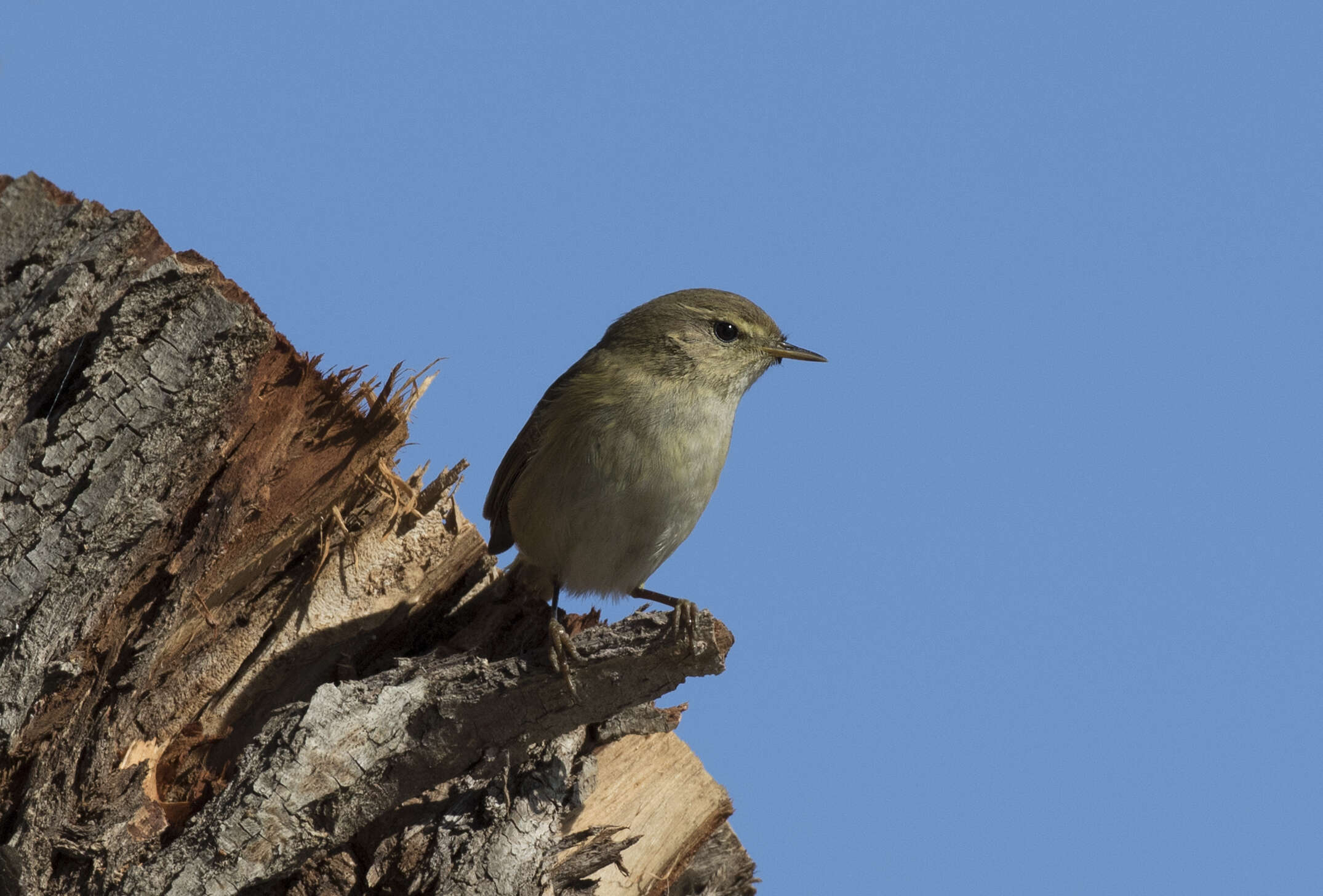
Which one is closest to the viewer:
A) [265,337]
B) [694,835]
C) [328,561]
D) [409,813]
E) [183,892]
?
[183,892]

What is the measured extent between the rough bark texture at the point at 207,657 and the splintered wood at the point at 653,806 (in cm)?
24

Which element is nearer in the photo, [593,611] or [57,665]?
[57,665]

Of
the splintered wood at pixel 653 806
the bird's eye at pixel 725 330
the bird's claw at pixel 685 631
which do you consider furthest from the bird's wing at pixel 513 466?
the bird's claw at pixel 685 631

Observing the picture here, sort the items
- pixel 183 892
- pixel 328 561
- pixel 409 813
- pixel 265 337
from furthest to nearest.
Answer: pixel 328 561 → pixel 409 813 → pixel 265 337 → pixel 183 892

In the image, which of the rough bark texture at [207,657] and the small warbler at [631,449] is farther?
the small warbler at [631,449]

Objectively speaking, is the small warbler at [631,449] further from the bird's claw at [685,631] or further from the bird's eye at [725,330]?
the bird's claw at [685,631]

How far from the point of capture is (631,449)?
5.18 metres

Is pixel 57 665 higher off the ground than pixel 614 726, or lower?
lower

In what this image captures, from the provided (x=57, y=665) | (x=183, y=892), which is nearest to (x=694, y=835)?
(x=183, y=892)

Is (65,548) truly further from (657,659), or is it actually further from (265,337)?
(657,659)

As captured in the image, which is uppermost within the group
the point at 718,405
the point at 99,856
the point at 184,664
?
the point at 718,405

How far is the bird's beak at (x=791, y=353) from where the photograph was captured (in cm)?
601

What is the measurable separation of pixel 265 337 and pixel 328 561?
116cm

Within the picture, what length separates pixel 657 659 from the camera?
4266 millimetres
